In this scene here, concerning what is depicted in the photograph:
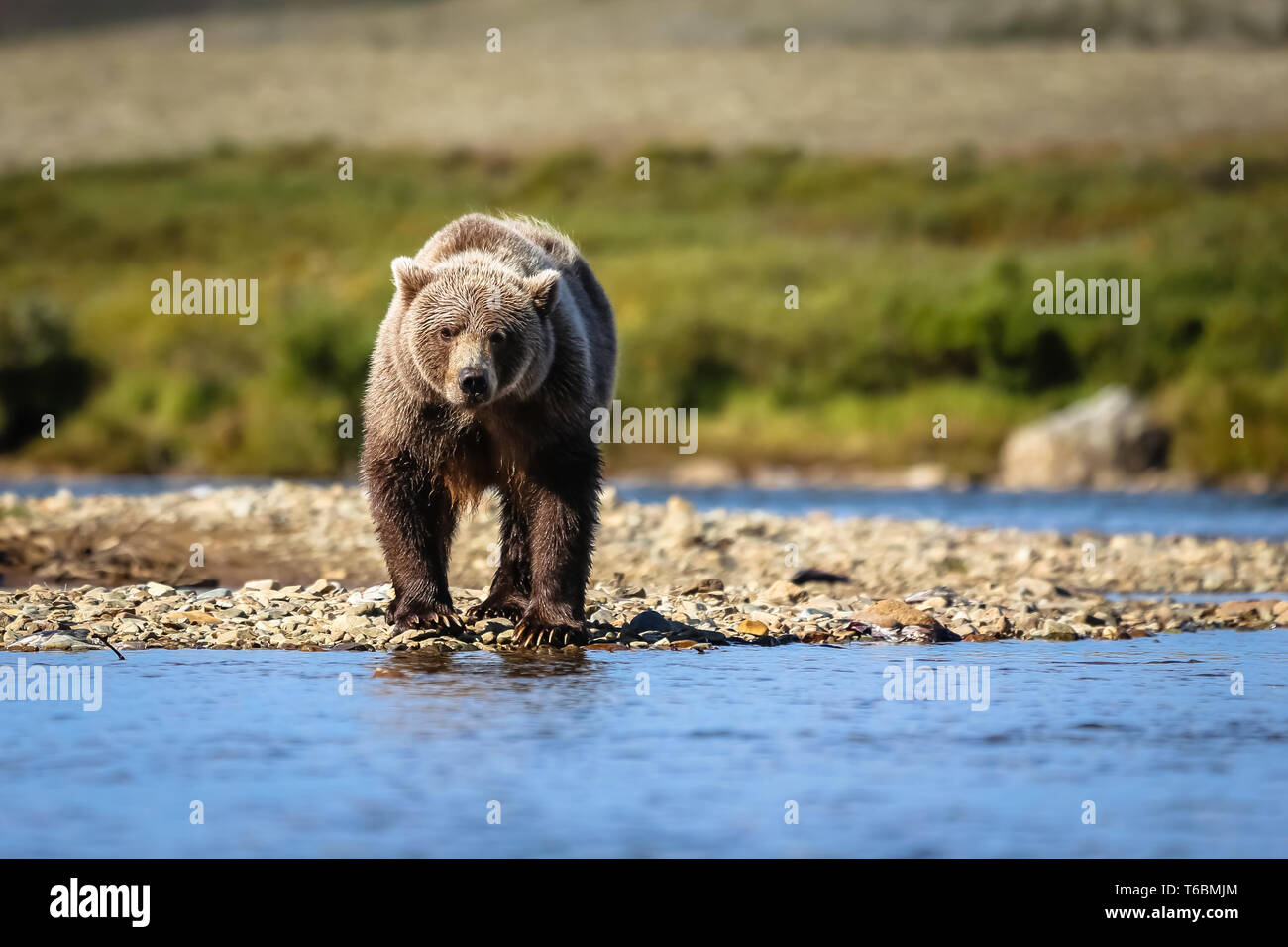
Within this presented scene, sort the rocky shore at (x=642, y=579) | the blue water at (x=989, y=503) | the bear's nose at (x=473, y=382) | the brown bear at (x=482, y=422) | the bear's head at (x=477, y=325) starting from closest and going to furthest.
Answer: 1. the bear's nose at (x=473, y=382)
2. the bear's head at (x=477, y=325)
3. the brown bear at (x=482, y=422)
4. the rocky shore at (x=642, y=579)
5. the blue water at (x=989, y=503)

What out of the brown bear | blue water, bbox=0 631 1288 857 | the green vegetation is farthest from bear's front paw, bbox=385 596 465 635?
the green vegetation

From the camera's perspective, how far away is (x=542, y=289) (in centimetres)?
996

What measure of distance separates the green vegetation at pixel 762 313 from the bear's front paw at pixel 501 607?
36.8 feet

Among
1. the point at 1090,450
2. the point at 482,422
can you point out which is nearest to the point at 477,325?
the point at 482,422

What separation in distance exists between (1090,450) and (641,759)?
26.6m

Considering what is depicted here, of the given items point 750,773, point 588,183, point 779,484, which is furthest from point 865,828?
point 588,183

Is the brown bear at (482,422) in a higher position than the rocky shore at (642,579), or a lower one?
higher

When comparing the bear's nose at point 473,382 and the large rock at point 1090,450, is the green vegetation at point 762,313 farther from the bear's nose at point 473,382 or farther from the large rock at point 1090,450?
the bear's nose at point 473,382

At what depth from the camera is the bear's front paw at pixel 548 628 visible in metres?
10.5

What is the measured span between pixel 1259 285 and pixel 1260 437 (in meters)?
12.3

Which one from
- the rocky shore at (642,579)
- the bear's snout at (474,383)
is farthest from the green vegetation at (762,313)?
the bear's snout at (474,383)

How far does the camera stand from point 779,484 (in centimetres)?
3431

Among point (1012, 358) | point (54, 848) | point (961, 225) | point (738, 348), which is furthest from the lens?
point (961, 225)
